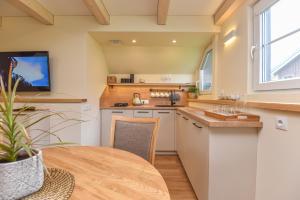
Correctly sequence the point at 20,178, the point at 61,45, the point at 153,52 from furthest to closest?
the point at 153,52
the point at 61,45
the point at 20,178

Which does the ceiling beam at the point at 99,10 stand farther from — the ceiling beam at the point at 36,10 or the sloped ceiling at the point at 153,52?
the ceiling beam at the point at 36,10

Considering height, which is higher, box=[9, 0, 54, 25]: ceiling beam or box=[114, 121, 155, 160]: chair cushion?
box=[9, 0, 54, 25]: ceiling beam

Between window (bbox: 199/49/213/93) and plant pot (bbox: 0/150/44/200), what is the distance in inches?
122

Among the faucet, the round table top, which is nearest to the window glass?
the round table top

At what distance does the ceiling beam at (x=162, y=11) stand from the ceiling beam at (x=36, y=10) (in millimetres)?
1544

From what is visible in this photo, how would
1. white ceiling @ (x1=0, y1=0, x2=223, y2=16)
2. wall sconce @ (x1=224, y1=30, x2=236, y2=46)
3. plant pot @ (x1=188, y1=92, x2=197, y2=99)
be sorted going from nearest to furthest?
wall sconce @ (x1=224, y1=30, x2=236, y2=46)
white ceiling @ (x1=0, y1=0, x2=223, y2=16)
plant pot @ (x1=188, y1=92, x2=197, y2=99)

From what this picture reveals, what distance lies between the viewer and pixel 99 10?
2592 mm

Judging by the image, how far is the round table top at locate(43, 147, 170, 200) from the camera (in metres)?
0.80

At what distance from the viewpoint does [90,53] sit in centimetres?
332

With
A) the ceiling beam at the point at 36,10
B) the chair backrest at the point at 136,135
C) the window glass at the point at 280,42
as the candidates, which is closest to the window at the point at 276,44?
the window glass at the point at 280,42

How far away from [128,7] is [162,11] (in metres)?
0.51

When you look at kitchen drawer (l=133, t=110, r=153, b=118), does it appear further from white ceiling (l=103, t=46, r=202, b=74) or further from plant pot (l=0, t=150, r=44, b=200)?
plant pot (l=0, t=150, r=44, b=200)

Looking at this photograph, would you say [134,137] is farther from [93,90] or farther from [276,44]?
[93,90]

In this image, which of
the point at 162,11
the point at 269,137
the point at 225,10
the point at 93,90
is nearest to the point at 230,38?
the point at 225,10
